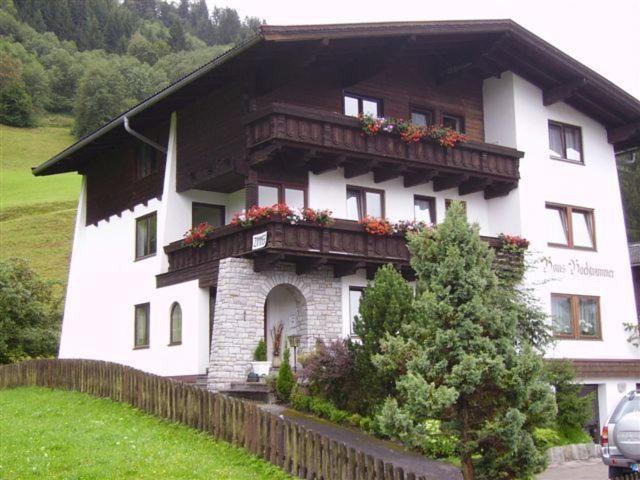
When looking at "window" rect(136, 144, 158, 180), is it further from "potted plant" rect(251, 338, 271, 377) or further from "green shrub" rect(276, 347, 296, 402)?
"green shrub" rect(276, 347, 296, 402)

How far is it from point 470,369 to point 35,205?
194 feet

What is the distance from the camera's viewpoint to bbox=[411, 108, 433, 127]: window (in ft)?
90.5

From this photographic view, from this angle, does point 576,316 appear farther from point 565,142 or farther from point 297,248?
point 297,248

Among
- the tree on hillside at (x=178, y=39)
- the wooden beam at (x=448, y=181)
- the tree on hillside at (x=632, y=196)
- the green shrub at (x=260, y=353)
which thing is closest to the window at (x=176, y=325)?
the green shrub at (x=260, y=353)

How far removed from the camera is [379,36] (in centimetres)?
2388

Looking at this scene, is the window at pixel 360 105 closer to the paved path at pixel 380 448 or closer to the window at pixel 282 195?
the window at pixel 282 195

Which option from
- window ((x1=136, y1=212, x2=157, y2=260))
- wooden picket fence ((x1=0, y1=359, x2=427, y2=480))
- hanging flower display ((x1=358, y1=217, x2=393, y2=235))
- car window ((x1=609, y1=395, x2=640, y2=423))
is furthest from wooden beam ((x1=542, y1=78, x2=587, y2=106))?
wooden picket fence ((x1=0, y1=359, x2=427, y2=480))

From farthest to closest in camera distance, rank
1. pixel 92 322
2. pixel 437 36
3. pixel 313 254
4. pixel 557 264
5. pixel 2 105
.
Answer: pixel 2 105 < pixel 92 322 < pixel 557 264 < pixel 437 36 < pixel 313 254

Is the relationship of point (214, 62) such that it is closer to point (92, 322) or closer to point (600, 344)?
point (92, 322)

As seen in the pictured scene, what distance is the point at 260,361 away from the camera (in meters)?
22.8

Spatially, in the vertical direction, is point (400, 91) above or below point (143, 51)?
below

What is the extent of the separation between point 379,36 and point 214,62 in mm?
4487

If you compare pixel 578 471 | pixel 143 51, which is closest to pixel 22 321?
pixel 578 471

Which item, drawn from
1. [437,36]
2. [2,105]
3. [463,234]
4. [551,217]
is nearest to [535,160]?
[551,217]
